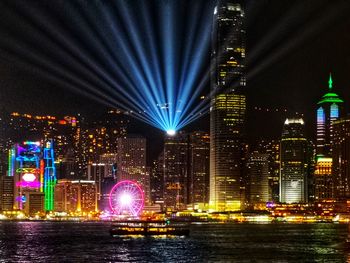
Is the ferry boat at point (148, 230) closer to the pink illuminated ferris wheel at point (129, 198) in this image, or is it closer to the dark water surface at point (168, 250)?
the pink illuminated ferris wheel at point (129, 198)

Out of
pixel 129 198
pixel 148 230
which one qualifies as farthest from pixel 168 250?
pixel 129 198

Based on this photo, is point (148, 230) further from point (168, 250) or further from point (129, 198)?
point (168, 250)

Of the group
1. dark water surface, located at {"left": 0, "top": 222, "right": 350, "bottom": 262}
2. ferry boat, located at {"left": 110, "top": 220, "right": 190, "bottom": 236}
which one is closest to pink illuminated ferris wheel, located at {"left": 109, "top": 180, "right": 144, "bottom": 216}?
ferry boat, located at {"left": 110, "top": 220, "right": 190, "bottom": 236}

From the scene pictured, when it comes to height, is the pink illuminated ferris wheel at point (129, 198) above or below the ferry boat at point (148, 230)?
above

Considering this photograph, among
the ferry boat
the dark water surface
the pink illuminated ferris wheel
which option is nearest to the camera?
the dark water surface

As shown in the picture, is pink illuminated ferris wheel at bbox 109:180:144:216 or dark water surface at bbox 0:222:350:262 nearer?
dark water surface at bbox 0:222:350:262

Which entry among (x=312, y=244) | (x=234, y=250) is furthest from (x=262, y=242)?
(x=234, y=250)

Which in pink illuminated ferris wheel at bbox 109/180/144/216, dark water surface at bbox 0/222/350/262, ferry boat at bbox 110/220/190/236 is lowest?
dark water surface at bbox 0/222/350/262

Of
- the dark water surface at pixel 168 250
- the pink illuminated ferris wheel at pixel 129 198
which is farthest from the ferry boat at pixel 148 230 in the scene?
the dark water surface at pixel 168 250

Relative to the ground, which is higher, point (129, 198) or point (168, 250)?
point (129, 198)

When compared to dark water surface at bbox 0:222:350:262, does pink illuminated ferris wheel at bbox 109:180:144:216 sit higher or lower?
higher

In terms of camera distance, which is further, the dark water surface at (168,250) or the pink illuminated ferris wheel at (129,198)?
the pink illuminated ferris wheel at (129,198)

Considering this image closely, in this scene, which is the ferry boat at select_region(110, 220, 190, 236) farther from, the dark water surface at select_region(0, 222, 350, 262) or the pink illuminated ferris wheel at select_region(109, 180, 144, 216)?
the dark water surface at select_region(0, 222, 350, 262)
